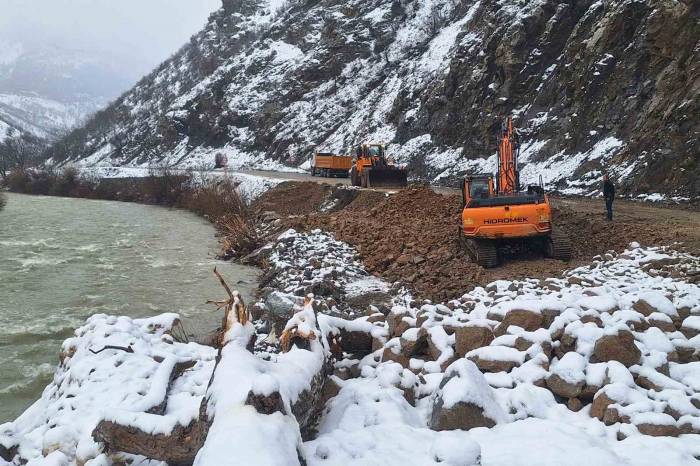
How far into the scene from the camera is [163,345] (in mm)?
6605

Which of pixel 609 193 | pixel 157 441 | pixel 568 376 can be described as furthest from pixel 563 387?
pixel 609 193

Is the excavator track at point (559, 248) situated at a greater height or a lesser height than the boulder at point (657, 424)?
greater

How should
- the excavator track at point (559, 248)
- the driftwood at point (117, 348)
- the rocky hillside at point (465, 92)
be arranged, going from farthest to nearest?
the rocky hillside at point (465, 92)
the excavator track at point (559, 248)
the driftwood at point (117, 348)

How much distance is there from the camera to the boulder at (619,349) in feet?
16.0

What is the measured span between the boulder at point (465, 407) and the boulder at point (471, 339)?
3.64 feet

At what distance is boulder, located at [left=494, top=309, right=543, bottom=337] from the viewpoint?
5723 millimetres

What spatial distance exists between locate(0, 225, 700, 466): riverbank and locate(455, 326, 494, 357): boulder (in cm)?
2

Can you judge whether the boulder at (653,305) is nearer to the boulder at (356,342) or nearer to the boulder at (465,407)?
the boulder at (465,407)

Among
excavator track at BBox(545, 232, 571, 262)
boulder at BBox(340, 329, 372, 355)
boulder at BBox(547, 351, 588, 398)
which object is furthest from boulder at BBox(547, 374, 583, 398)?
excavator track at BBox(545, 232, 571, 262)

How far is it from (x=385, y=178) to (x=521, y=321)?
1872 cm

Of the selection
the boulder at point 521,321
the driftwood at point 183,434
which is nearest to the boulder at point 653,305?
the boulder at point 521,321

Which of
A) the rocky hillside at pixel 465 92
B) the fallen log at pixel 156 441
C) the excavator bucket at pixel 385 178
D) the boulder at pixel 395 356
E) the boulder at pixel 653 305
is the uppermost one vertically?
the rocky hillside at pixel 465 92

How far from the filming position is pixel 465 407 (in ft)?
14.5

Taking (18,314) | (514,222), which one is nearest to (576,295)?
(514,222)
